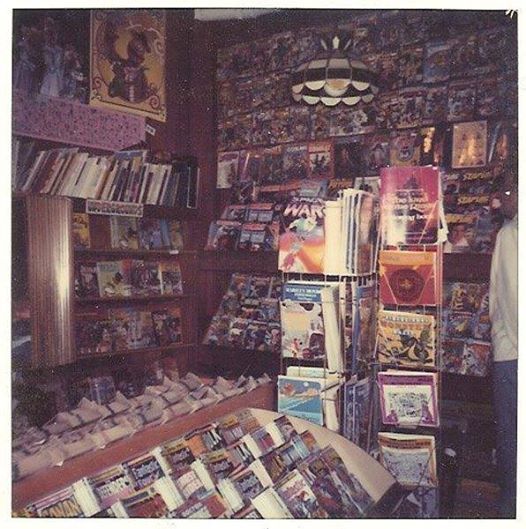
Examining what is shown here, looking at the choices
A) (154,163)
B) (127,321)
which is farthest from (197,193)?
(127,321)

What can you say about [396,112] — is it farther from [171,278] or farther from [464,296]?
[171,278]

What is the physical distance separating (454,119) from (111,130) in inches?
85.8

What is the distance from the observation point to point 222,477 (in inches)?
76.7

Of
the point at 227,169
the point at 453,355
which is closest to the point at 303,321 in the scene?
the point at 453,355

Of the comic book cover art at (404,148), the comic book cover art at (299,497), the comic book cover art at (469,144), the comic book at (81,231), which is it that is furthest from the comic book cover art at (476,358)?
the comic book at (81,231)

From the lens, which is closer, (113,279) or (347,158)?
(113,279)

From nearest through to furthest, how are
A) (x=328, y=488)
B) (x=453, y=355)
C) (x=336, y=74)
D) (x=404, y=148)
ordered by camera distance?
(x=328, y=488) → (x=336, y=74) → (x=453, y=355) → (x=404, y=148)

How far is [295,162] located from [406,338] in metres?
2.16

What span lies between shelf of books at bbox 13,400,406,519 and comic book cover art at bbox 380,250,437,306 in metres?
0.61

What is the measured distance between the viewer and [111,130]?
3902 millimetres

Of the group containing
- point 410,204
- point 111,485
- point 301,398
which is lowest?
point 111,485

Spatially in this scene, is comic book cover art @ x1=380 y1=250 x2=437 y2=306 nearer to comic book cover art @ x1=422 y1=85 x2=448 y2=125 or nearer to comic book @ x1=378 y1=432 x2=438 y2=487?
comic book @ x1=378 y1=432 x2=438 y2=487

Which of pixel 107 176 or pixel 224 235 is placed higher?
pixel 107 176

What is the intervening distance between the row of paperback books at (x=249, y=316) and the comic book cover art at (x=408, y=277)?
71.1 inches
